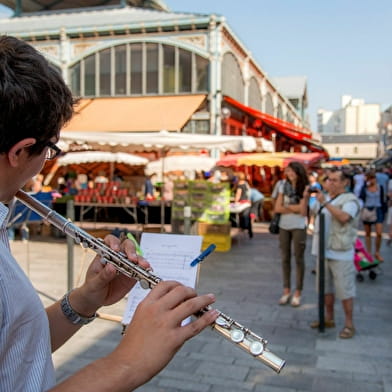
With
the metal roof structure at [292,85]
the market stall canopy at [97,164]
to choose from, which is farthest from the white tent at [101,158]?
the metal roof structure at [292,85]

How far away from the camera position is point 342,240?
483 cm

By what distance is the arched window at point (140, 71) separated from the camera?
62.0 feet

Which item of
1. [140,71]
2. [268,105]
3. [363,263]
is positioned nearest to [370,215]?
Result: [363,263]

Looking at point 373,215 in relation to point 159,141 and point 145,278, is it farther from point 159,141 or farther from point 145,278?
point 145,278

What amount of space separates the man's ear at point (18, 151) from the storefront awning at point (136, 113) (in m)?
16.0

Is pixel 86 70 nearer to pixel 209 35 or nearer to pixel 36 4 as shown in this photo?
pixel 209 35

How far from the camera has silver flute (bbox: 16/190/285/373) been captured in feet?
4.02

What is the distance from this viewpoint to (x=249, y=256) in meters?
9.00

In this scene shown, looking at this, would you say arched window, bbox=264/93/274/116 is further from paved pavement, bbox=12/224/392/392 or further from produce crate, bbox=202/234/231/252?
paved pavement, bbox=12/224/392/392

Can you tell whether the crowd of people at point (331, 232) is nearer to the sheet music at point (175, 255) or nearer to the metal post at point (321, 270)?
the metal post at point (321, 270)

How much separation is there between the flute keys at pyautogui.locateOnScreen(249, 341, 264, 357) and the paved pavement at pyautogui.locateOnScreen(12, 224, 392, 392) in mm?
2700

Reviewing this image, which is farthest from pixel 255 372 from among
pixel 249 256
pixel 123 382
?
pixel 249 256

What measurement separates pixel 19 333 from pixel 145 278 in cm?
49

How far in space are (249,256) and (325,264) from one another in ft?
13.2
